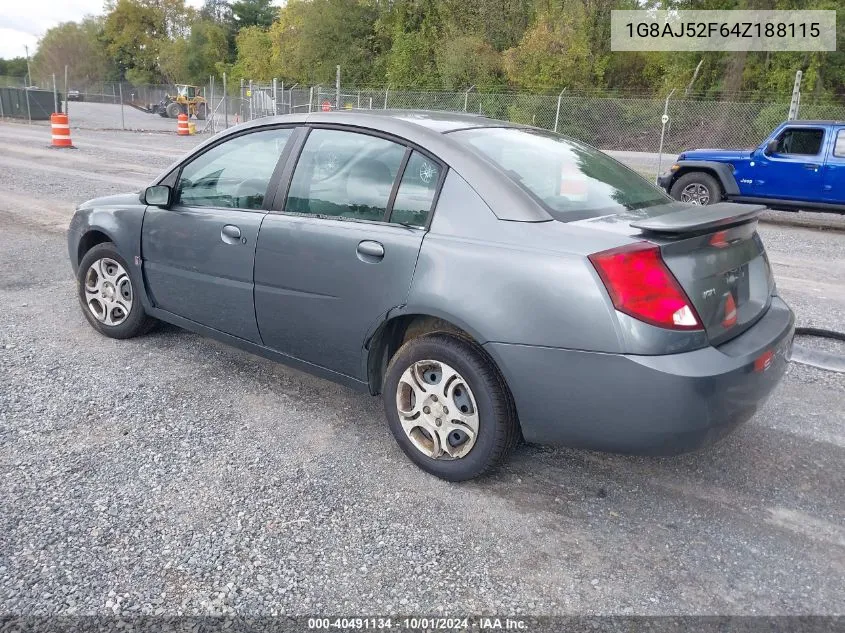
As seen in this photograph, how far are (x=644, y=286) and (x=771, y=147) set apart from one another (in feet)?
35.4

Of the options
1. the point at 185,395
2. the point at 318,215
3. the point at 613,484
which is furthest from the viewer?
the point at 185,395

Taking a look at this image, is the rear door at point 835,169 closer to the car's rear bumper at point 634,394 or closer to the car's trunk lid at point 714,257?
the car's trunk lid at point 714,257

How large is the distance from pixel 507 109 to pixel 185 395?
84.5ft

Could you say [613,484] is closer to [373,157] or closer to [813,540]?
[813,540]

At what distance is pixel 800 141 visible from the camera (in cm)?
1158

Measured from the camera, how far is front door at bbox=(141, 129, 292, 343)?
376cm

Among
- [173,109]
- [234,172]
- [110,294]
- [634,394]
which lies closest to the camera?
[634,394]

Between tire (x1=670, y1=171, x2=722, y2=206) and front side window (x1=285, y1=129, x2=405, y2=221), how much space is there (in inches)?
391

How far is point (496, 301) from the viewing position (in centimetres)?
281

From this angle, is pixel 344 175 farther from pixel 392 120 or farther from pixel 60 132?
pixel 60 132

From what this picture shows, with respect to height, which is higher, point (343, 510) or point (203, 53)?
point (203, 53)

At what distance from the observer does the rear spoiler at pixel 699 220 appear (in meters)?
2.66

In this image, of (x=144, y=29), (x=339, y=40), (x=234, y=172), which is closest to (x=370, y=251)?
(x=234, y=172)

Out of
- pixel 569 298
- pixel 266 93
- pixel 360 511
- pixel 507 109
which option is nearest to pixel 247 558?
pixel 360 511
